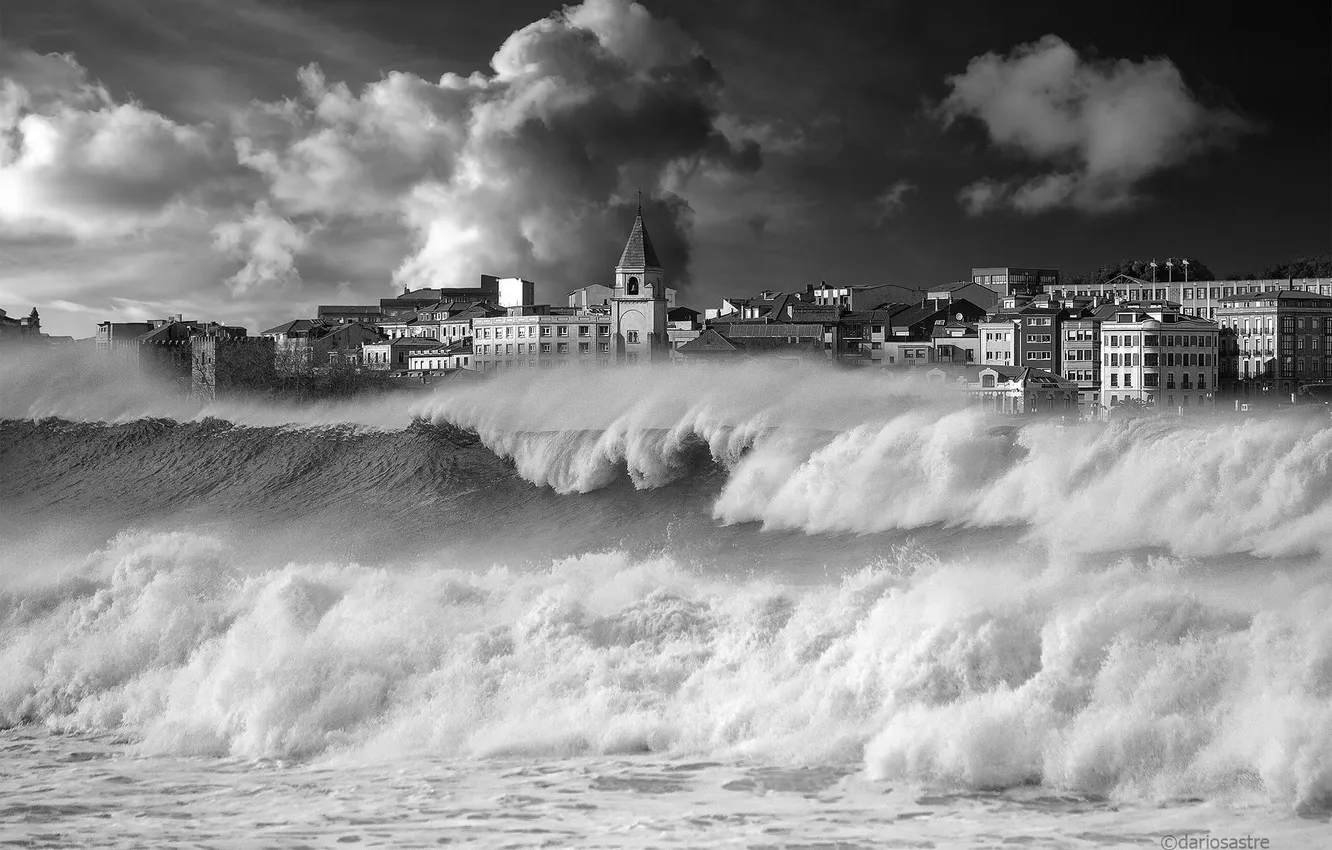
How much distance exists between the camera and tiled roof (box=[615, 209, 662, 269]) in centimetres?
8094

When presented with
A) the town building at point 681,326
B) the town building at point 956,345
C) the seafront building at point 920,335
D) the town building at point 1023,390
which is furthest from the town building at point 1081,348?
the town building at point 681,326

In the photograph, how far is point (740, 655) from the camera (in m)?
14.2

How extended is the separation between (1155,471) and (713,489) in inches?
285

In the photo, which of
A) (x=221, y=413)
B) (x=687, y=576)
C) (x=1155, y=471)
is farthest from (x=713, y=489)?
(x=221, y=413)

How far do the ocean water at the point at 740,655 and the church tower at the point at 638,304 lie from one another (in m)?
55.5

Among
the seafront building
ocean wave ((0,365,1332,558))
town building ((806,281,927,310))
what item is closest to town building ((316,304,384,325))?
the seafront building

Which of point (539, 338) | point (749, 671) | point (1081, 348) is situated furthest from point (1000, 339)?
point (749, 671)

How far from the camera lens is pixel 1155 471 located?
17812mm

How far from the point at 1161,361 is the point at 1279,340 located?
1674 centimetres

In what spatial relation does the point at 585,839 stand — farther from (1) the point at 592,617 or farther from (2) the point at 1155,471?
(2) the point at 1155,471

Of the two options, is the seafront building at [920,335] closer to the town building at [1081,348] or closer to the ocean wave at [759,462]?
the town building at [1081,348]

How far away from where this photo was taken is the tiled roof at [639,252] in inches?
3187

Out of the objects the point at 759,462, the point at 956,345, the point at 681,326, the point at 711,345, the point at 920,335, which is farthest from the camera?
the point at 681,326

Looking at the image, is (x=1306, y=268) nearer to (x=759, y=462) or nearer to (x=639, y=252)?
(x=639, y=252)
